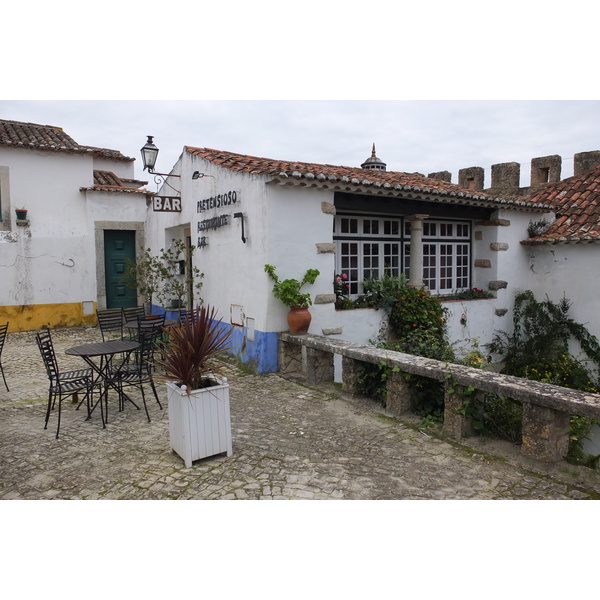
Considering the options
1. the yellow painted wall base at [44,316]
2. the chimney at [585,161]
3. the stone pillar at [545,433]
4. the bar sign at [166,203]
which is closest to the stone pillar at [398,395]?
the stone pillar at [545,433]

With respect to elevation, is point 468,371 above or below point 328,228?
below

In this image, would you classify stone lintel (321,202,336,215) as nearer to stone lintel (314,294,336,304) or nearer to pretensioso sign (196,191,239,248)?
stone lintel (314,294,336,304)

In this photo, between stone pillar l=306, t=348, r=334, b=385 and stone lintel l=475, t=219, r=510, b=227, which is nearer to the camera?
stone pillar l=306, t=348, r=334, b=385

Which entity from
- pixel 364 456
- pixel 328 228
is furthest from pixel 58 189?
pixel 364 456

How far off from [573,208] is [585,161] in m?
4.82

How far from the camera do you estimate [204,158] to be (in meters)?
9.26

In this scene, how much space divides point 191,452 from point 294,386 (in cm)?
286

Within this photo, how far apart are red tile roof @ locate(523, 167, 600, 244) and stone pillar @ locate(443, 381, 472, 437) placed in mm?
6453

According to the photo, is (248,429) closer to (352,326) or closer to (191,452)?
(191,452)

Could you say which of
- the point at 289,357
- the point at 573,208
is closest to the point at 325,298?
the point at 289,357

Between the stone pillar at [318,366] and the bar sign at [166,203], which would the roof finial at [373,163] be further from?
the stone pillar at [318,366]

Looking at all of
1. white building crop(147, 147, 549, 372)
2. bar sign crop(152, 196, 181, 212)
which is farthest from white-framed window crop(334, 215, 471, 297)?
bar sign crop(152, 196, 181, 212)

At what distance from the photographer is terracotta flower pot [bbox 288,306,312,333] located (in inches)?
291

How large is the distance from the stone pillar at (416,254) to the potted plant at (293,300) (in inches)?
121
